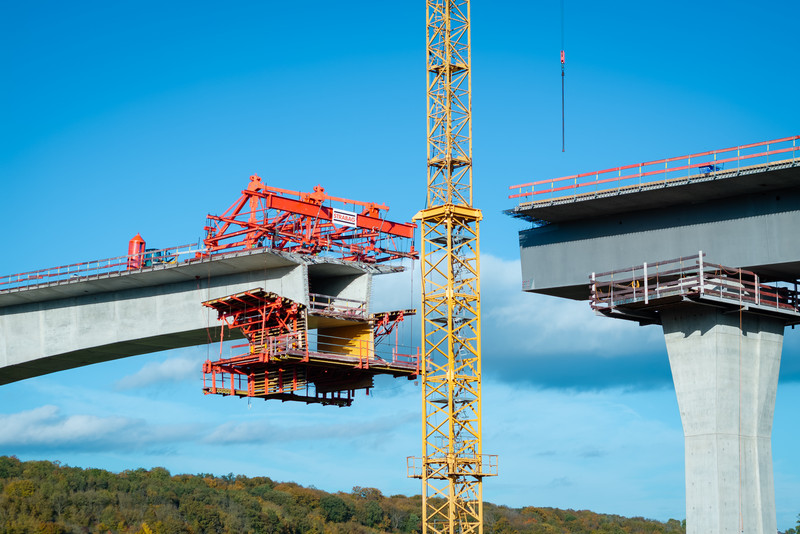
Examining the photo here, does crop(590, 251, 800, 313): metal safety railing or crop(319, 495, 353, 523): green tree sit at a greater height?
crop(590, 251, 800, 313): metal safety railing

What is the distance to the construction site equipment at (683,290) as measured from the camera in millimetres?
58281

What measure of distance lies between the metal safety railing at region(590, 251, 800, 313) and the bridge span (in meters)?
15.6

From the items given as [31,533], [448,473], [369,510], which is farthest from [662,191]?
[369,510]

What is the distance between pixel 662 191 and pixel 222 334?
25511mm

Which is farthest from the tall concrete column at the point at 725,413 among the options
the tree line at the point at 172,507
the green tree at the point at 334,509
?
the green tree at the point at 334,509

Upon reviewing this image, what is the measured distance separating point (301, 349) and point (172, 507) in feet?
323

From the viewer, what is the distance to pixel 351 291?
2795 inches

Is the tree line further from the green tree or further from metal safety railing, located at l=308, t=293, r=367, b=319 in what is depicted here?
metal safety railing, located at l=308, t=293, r=367, b=319

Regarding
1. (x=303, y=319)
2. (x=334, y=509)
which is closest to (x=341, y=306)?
(x=303, y=319)

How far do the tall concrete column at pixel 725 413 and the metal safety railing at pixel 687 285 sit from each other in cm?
116

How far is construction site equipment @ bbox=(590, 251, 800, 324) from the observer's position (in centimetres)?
Answer: 5828

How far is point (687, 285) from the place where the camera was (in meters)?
58.1

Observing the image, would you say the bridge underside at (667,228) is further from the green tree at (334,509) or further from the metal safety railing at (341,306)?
the green tree at (334,509)

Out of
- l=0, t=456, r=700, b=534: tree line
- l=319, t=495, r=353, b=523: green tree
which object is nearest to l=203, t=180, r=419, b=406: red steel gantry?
l=0, t=456, r=700, b=534: tree line
